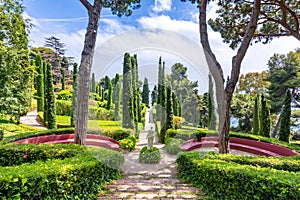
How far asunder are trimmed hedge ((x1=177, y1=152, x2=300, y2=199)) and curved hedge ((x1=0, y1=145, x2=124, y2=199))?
6.24 feet

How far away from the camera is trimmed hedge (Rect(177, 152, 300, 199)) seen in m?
2.23

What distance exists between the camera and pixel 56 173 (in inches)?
99.1

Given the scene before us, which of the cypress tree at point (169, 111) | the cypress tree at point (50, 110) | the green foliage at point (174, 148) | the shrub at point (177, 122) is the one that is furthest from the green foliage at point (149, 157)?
the cypress tree at point (50, 110)

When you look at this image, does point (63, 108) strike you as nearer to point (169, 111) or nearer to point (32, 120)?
point (32, 120)

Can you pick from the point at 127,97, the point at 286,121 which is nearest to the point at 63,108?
the point at 127,97

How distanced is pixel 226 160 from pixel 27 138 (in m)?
6.64

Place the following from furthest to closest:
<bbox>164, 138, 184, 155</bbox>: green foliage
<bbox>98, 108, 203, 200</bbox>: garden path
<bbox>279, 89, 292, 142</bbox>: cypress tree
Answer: <bbox>279, 89, 292, 142</bbox>: cypress tree → <bbox>164, 138, 184, 155</bbox>: green foliage → <bbox>98, 108, 203, 200</bbox>: garden path

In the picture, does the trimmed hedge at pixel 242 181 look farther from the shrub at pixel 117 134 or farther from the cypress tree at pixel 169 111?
the cypress tree at pixel 169 111

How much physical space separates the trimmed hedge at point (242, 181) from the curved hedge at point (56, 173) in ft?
6.24

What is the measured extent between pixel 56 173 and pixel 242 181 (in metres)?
2.40

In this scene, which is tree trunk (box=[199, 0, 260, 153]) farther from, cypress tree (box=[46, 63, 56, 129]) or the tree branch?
cypress tree (box=[46, 63, 56, 129])

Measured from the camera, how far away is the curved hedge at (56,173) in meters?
2.07

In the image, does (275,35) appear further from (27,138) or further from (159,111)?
(27,138)

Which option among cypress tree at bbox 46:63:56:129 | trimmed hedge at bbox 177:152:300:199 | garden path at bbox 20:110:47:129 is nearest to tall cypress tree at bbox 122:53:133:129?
cypress tree at bbox 46:63:56:129
